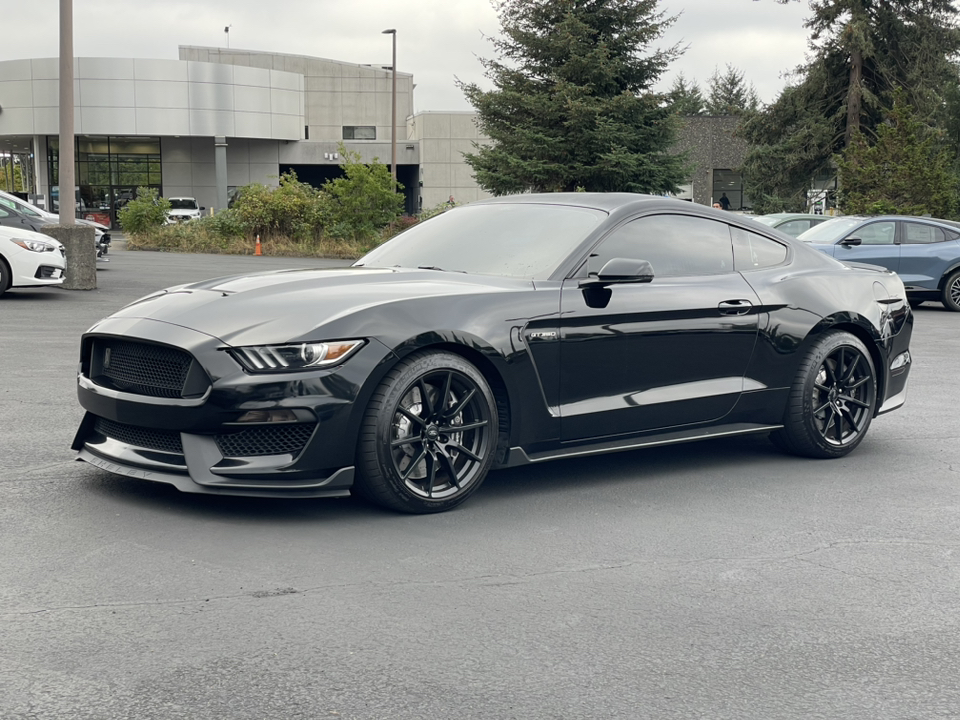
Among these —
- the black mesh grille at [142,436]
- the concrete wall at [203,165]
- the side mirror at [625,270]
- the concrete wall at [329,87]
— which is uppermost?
the concrete wall at [329,87]

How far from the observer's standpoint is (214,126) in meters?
63.2

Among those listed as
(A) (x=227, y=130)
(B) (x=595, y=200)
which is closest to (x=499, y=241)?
(B) (x=595, y=200)

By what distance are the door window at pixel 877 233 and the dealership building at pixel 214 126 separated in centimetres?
3891

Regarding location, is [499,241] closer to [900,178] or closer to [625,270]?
[625,270]

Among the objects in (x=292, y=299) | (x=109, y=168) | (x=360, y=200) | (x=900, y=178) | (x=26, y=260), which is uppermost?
(x=109, y=168)

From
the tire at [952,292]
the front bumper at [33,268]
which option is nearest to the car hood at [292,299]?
the front bumper at [33,268]

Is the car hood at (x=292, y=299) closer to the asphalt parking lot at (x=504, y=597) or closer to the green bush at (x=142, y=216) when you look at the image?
the asphalt parking lot at (x=504, y=597)

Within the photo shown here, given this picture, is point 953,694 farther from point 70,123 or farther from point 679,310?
point 70,123

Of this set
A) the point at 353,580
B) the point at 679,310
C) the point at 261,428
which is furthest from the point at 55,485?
the point at 679,310

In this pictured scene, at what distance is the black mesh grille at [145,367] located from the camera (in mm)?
5188

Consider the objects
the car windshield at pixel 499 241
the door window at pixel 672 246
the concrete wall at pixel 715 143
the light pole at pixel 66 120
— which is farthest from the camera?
the concrete wall at pixel 715 143

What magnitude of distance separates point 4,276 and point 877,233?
13.4 meters

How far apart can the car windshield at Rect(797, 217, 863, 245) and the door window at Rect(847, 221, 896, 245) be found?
151 millimetres

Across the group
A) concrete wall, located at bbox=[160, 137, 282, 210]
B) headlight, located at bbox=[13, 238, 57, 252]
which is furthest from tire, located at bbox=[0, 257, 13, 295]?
concrete wall, located at bbox=[160, 137, 282, 210]
